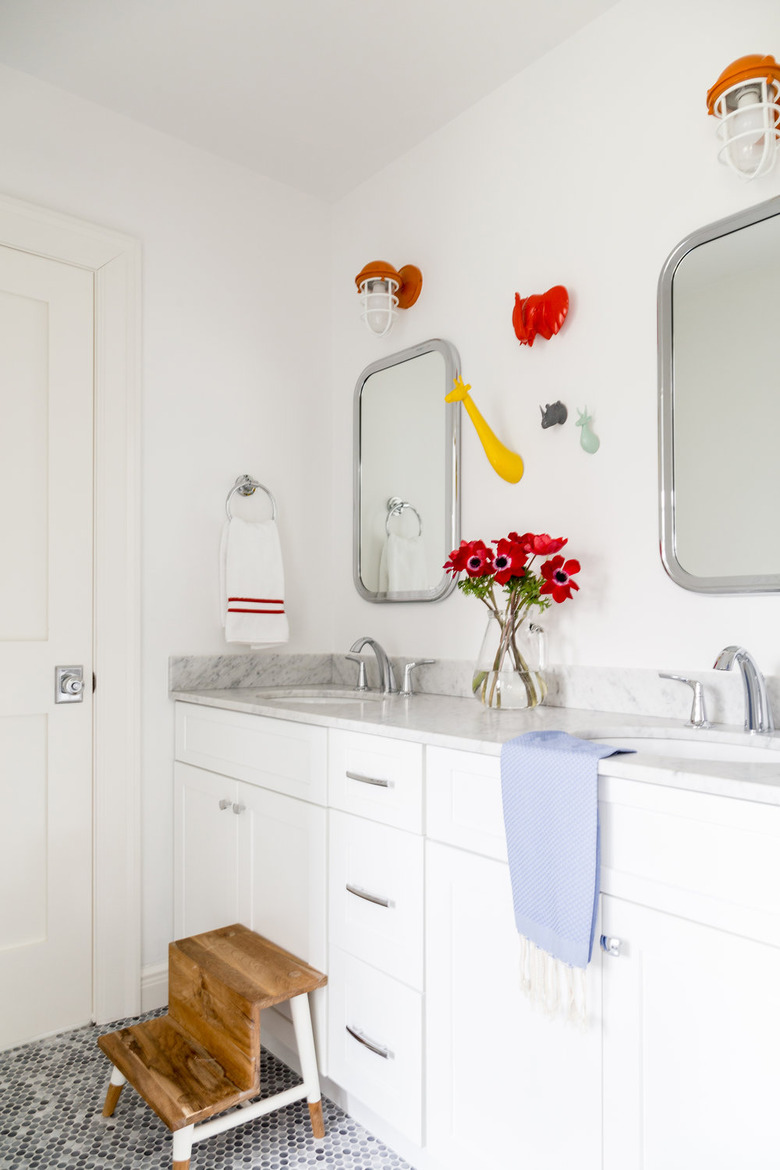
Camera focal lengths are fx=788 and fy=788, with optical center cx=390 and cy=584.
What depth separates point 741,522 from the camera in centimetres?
158

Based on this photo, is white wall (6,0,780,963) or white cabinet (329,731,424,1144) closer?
white cabinet (329,731,424,1144)

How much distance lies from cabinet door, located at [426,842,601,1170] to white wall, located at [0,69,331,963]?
1128mm

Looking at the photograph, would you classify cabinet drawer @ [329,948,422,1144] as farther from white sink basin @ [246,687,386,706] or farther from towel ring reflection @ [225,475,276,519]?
towel ring reflection @ [225,475,276,519]

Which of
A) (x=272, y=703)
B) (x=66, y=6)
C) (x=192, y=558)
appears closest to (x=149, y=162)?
(x=66, y=6)

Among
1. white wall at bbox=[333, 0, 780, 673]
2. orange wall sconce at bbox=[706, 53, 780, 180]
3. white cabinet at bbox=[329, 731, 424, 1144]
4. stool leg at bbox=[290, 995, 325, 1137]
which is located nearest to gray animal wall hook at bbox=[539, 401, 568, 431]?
white wall at bbox=[333, 0, 780, 673]

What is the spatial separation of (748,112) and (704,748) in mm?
1218

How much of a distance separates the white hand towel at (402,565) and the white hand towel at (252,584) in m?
0.33

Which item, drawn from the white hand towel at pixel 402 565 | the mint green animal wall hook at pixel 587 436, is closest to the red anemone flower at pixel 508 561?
the mint green animal wall hook at pixel 587 436

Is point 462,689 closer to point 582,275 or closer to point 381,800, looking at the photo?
point 381,800

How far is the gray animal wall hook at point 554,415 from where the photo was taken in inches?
76.5

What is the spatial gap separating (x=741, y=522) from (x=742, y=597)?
151 mm

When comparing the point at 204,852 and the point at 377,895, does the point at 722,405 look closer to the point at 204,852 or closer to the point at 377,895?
the point at 377,895

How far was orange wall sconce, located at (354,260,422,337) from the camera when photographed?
7.89 feet

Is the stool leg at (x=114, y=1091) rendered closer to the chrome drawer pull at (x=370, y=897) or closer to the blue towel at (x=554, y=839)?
the chrome drawer pull at (x=370, y=897)
